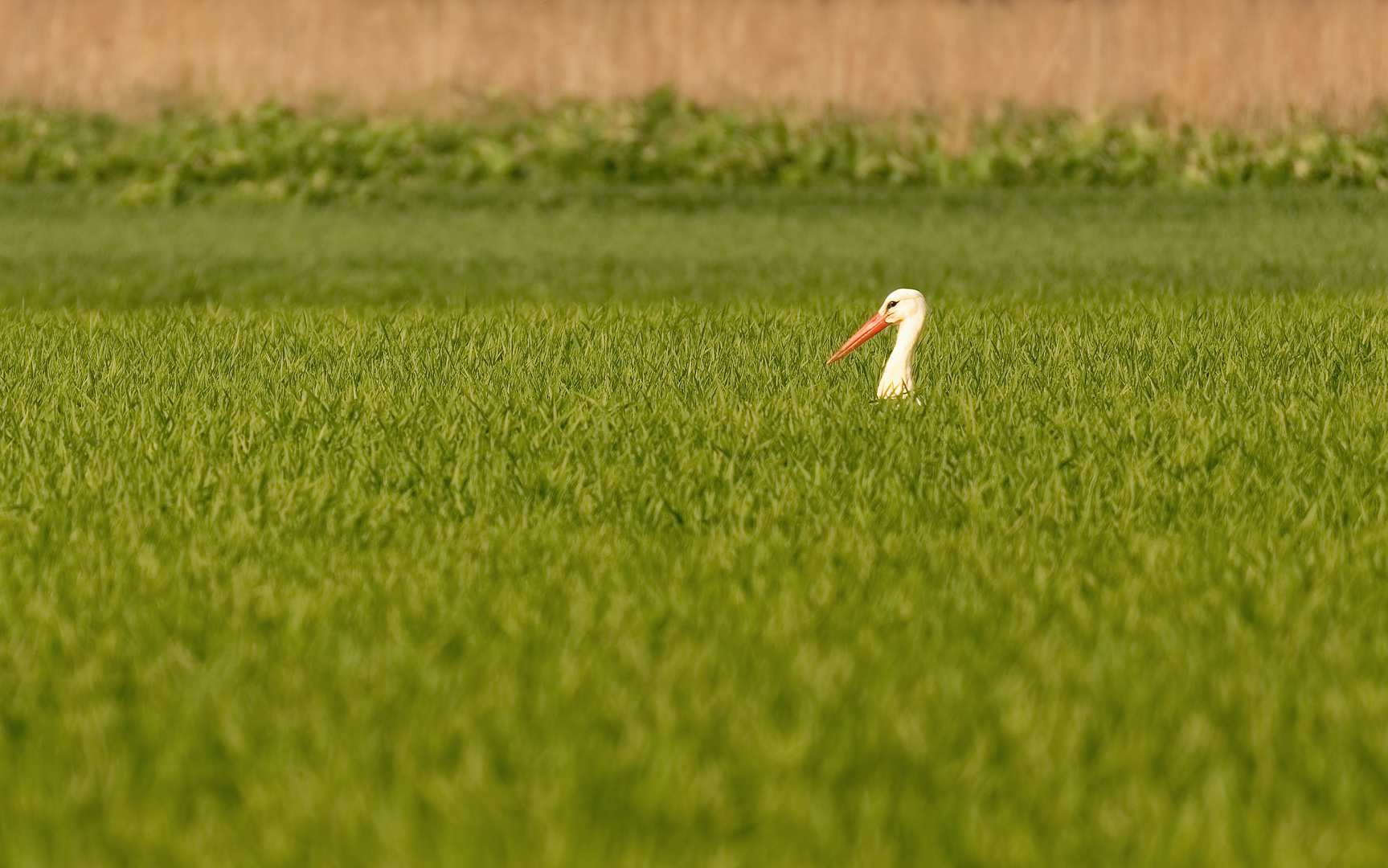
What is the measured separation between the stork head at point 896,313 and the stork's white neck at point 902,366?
0.04 m

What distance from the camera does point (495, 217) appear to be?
648 inches

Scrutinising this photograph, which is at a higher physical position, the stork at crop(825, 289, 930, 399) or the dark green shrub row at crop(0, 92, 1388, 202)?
the stork at crop(825, 289, 930, 399)

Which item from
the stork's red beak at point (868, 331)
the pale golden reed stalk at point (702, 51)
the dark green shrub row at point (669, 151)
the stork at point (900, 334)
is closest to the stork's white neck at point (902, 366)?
the stork at point (900, 334)

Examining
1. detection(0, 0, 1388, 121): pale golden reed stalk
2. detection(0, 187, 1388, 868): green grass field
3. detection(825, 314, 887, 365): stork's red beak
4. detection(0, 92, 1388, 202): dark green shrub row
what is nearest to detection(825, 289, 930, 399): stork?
detection(825, 314, 887, 365): stork's red beak

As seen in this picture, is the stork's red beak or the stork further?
the stork's red beak

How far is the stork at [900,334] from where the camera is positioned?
6.91 m

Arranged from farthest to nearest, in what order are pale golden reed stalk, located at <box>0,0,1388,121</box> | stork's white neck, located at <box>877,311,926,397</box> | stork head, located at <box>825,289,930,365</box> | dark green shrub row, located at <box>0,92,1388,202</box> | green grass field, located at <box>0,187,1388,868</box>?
pale golden reed stalk, located at <box>0,0,1388,121</box> → dark green shrub row, located at <box>0,92,1388,202</box> → stork head, located at <box>825,289,930,365</box> → stork's white neck, located at <box>877,311,926,397</box> → green grass field, located at <box>0,187,1388,868</box>

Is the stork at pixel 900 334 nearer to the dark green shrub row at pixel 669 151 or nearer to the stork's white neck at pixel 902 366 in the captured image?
the stork's white neck at pixel 902 366

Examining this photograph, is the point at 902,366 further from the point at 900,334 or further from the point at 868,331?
the point at 868,331

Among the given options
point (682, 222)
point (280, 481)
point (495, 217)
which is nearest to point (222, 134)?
point (495, 217)

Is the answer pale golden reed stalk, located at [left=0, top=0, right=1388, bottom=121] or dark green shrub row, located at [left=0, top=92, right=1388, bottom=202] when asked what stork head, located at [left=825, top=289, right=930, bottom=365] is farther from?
pale golden reed stalk, located at [left=0, top=0, right=1388, bottom=121]

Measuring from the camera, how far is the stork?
691 cm

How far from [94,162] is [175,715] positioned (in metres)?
16.5

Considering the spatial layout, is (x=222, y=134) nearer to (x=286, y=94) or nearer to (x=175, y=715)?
(x=286, y=94)
